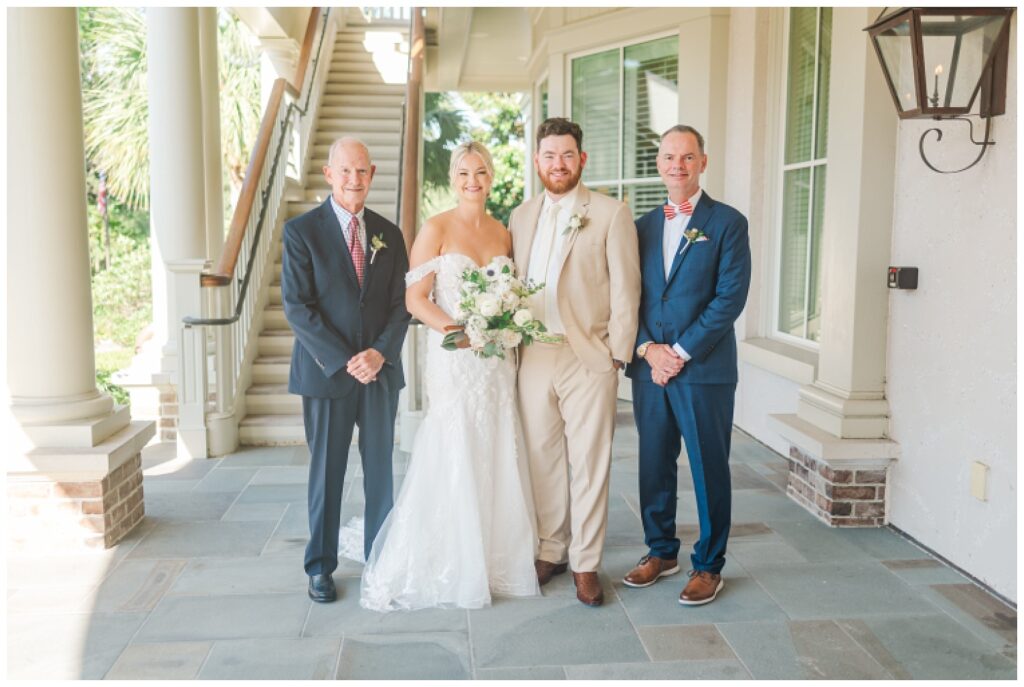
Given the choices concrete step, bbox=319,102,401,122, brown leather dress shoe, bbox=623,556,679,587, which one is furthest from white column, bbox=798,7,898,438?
concrete step, bbox=319,102,401,122

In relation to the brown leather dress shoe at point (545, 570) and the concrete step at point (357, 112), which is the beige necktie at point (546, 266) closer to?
the brown leather dress shoe at point (545, 570)

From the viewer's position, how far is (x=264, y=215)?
6922 millimetres

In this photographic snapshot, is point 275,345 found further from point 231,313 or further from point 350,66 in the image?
point 350,66

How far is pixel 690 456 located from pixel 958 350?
1.17 m

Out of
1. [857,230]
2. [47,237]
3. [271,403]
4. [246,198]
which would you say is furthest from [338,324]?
[246,198]

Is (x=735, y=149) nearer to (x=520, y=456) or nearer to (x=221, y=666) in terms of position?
(x=520, y=456)

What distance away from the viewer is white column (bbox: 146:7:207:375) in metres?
6.40

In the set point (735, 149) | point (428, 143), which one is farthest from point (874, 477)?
point (428, 143)

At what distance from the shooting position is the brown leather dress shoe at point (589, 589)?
10.9 ft

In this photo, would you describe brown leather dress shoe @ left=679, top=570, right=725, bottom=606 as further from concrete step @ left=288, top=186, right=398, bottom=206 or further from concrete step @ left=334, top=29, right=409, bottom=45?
concrete step @ left=334, top=29, right=409, bottom=45

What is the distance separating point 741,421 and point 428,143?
1593 cm

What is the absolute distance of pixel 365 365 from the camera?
133 inches

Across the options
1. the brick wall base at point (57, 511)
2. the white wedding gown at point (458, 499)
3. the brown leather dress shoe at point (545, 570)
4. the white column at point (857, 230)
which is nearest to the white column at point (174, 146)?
the brick wall base at point (57, 511)

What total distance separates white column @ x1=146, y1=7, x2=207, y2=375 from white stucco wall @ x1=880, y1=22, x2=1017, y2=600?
473 centimetres
